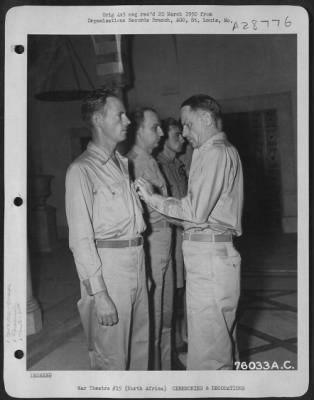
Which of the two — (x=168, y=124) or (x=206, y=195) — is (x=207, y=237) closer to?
(x=206, y=195)

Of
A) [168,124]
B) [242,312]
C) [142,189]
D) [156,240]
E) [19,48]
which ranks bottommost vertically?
[242,312]

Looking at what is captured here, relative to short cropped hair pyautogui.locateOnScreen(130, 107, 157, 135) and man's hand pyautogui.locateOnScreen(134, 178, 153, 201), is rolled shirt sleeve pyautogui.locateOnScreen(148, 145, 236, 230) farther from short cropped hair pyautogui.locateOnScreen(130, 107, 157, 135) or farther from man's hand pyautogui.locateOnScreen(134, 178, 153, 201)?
short cropped hair pyautogui.locateOnScreen(130, 107, 157, 135)

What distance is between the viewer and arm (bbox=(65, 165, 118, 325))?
868 mm

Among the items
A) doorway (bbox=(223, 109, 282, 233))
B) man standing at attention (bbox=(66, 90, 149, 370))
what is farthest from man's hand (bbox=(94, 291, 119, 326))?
doorway (bbox=(223, 109, 282, 233))

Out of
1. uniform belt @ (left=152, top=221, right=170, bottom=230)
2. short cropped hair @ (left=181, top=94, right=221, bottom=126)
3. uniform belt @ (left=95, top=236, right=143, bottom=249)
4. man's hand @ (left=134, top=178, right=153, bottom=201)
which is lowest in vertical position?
uniform belt @ (left=95, top=236, right=143, bottom=249)

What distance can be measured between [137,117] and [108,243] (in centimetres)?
28

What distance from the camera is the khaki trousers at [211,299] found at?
0.92m

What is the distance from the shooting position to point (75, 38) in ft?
3.09

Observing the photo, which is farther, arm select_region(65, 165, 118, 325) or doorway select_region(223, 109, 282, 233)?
doorway select_region(223, 109, 282, 233)

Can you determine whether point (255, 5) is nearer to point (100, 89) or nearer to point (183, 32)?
point (183, 32)

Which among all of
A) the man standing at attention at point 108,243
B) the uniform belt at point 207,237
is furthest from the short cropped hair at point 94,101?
the uniform belt at point 207,237

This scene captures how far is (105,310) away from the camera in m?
0.88

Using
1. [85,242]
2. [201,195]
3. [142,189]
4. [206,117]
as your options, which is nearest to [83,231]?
[85,242]

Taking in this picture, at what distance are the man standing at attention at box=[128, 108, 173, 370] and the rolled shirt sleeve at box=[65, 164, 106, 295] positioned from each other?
13 centimetres
